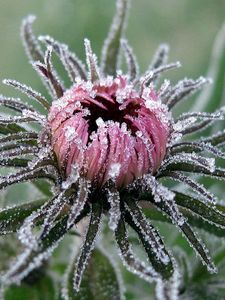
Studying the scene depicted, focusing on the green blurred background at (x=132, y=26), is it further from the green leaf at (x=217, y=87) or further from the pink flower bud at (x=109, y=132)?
the pink flower bud at (x=109, y=132)

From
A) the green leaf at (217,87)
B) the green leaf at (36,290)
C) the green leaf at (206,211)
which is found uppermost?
the green leaf at (217,87)

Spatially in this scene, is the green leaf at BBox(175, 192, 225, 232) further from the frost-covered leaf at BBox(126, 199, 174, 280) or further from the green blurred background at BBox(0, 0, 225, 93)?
the green blurred background at BBox(0, 0, 225, 93)

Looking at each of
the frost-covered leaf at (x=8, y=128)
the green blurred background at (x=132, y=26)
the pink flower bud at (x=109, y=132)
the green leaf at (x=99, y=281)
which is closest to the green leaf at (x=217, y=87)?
the green blurred background at (x=132, y=26)

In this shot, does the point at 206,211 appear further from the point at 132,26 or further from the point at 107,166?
the point at 132,26

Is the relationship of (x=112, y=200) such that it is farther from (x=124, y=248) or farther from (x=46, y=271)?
(x=46, y=271)

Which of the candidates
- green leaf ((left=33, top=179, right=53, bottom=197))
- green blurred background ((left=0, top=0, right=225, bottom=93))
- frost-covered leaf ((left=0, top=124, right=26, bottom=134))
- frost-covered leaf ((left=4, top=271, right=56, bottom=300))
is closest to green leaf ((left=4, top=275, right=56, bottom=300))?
frost-covered leaf ((left=4, top=271, right=56, bottom=300))
